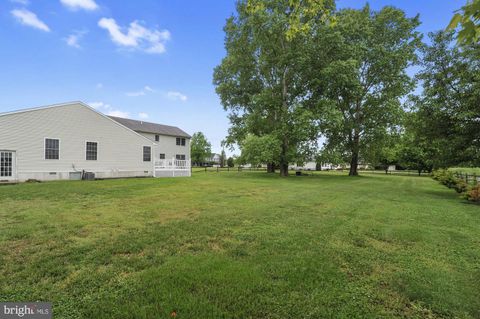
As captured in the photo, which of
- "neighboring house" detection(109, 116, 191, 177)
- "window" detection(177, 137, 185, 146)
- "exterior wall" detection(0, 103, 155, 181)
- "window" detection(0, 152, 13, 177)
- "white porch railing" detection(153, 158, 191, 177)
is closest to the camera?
"window" detection(0, 152, 13, 177)

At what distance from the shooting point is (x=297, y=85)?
926 inches

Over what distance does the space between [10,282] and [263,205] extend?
20.1 feet

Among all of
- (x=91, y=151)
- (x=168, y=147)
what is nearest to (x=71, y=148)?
(x=91, y=151)

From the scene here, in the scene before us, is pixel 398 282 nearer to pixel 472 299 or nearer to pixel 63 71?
pixel 472 299

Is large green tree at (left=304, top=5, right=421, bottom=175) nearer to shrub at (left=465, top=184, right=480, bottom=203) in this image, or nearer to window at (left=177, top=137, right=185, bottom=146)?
shrub at (left=465, top=184, right=480, bottom=203)

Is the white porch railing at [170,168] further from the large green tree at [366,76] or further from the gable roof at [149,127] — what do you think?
the large green tree at [366,76]

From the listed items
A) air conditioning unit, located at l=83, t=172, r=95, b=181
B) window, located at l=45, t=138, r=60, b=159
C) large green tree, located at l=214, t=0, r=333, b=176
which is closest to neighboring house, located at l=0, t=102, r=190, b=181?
window, located at l=45, t=138, r=60, b=159

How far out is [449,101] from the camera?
12.2m

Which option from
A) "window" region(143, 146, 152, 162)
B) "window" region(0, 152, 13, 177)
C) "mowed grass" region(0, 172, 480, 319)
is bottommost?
"mowed grass" region(0, 172, 480, 319)

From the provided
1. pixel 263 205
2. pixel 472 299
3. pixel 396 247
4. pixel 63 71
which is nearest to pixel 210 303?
pixel 472 299

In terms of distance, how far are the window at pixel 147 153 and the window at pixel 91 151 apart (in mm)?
3988

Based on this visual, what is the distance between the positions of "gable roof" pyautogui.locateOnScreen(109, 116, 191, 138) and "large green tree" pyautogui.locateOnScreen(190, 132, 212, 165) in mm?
18882

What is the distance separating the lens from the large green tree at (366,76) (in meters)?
22.1

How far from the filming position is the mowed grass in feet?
8.03
